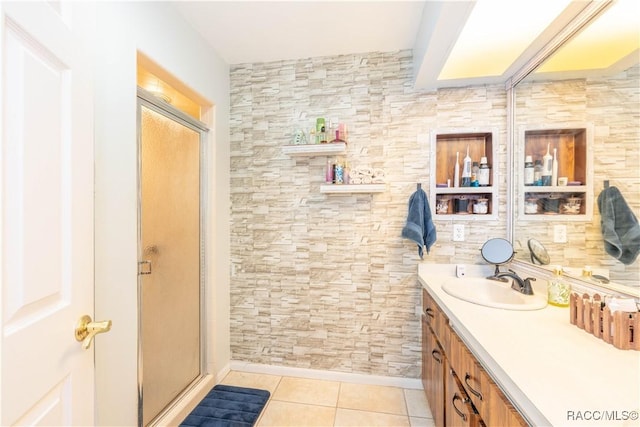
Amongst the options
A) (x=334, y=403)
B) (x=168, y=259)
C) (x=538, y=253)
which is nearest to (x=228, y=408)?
(x=334, y=403)

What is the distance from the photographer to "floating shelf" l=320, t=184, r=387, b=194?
2018mm

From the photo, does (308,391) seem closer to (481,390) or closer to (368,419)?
(368,419)

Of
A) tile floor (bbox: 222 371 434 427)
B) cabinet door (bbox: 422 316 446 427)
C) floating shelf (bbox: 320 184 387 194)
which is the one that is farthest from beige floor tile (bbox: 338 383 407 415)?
floating shelf (bbox: 320 184 387 194)

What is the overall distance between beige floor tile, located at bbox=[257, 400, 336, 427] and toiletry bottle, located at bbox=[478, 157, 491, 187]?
189cm

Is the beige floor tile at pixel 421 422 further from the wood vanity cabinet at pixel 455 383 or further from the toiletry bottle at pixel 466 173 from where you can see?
the toiletry bottle at pixel 466 173

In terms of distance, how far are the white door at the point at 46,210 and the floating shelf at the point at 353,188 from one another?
1.43m

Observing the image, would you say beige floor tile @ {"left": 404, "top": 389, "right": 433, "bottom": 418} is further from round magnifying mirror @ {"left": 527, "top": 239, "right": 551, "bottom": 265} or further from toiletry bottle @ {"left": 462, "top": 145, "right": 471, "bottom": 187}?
toiletry bottle @ {"left": 462, "top": 145, "right": 471, "bottom": 187}

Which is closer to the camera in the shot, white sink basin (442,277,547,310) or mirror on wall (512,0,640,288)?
mirror on wall (512,0,640,288)

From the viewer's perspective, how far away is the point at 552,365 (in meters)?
0.84

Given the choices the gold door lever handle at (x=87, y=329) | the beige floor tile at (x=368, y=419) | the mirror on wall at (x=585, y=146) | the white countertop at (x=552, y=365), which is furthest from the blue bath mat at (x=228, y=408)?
the mirror on wall at (x=585, y=146)

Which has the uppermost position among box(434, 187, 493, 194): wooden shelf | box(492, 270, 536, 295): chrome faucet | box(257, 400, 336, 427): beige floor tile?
box(434, 187, 493, 194): wooden shelf

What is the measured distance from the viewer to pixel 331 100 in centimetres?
220

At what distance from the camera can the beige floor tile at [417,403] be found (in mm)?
1854

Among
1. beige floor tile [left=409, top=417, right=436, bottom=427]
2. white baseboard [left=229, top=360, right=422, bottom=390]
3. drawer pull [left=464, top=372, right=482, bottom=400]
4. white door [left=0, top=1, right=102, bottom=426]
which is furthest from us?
white baseboard [left=229, top=360, right=422, bottom=390]
